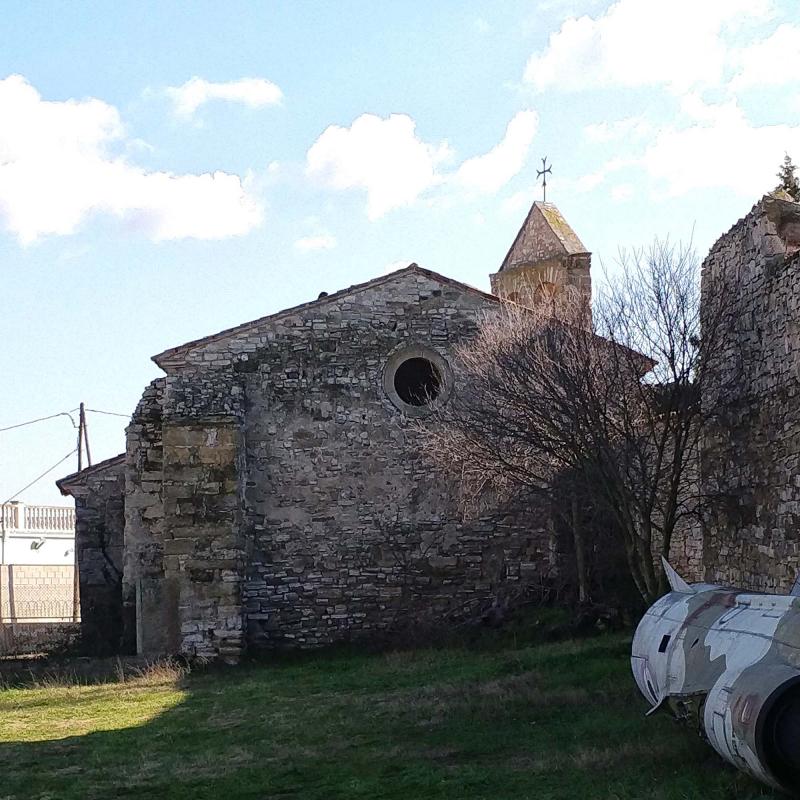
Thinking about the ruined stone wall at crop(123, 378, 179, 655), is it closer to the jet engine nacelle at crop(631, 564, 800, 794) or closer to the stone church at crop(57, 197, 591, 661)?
the stone church at crop(57, 197, 591, 661)

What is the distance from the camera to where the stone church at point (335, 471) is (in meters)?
17.0

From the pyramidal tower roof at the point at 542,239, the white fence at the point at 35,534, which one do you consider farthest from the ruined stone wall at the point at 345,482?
the white fence at the point at 35,534

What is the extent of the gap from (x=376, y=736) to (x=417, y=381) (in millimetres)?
9061

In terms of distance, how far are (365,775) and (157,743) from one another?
2.93m

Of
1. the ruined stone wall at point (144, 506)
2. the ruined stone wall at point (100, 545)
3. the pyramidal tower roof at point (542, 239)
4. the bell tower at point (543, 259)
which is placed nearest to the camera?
the ruined stone wall at point (144, 506)

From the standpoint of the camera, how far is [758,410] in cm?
1161

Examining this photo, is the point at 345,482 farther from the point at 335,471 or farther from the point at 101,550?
the point at 101,550

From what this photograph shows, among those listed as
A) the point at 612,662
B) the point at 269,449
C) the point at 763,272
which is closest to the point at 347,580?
the point at 269,449

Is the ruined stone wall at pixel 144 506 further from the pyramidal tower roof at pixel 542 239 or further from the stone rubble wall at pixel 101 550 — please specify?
the pyramidal tower roof at pixel 542 239

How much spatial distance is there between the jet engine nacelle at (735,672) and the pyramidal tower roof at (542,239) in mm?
14303

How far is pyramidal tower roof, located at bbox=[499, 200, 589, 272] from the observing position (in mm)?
22078

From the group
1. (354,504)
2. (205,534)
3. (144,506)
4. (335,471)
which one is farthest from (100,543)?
(354,504)

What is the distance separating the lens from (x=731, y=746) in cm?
596

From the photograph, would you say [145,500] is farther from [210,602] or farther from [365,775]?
[365,775]
